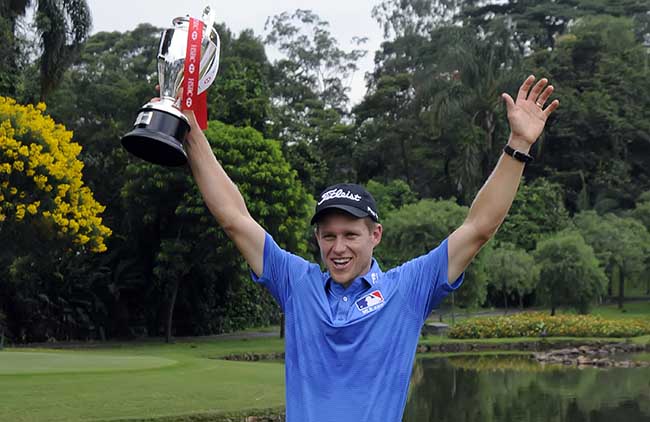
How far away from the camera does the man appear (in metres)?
3.24

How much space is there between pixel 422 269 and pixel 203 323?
111ft

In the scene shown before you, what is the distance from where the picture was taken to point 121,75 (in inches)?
1818

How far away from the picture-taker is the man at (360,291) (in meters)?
3.24

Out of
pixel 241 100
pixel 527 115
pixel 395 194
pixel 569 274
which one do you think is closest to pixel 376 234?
pixel 527 115

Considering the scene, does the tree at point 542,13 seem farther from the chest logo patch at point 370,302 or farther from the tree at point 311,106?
the chest logo patch at point 370,302

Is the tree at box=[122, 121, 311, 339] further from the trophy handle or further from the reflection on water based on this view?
the trophy handle

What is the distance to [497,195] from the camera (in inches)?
135

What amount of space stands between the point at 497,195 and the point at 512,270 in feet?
125

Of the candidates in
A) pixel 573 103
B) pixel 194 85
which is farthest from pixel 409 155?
pixel 194 85

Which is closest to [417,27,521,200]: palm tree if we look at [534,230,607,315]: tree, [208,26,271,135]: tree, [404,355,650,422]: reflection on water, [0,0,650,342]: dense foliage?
[0,0,650,342]: dense foliage

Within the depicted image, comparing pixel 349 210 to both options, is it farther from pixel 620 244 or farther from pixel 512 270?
pixel 620 244

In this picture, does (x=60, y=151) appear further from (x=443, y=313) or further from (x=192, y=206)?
(x=443, y=313)

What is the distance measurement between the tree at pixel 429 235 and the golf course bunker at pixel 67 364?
16.5 metres

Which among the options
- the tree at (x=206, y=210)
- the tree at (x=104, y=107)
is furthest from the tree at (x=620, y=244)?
the tree at (x=104, y=107)
